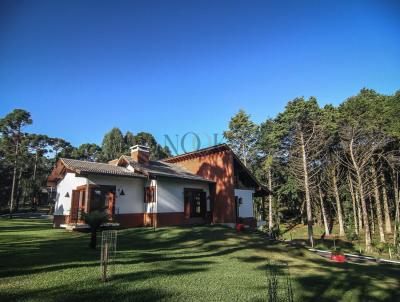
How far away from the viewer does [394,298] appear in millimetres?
7457

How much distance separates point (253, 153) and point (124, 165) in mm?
25603

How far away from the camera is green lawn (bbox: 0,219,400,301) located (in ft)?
19.5

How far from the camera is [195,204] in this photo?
70.4 feet

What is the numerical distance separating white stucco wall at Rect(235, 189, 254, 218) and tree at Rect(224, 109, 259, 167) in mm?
17835

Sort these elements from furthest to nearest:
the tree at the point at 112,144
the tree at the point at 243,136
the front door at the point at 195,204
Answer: the tree at the point at 112,144
the tree at the point at 243,136
the front door at the point at 195,204

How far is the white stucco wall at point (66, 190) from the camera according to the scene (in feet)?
60.3

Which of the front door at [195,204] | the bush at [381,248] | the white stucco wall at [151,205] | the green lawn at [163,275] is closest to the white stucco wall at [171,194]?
the white stucco wall at [151,205]

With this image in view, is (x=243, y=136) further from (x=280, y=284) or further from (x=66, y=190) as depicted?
(x=280, y=284)

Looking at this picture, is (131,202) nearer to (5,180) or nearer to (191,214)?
(191,214)

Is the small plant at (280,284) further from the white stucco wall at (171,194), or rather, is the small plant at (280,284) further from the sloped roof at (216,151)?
the sloped roof at (216,151)

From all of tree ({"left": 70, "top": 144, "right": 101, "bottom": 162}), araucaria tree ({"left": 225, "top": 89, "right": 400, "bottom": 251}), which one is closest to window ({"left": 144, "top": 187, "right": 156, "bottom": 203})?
araucaria tree ({"left": 225, "top": 89, "right": 400, "bottom": 251})

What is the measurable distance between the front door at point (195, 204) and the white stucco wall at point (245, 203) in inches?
118

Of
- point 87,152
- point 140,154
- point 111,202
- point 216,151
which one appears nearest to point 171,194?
point 111,202

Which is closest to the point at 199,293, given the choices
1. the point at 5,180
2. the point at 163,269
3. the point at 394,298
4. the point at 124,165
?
the point at 163,269
